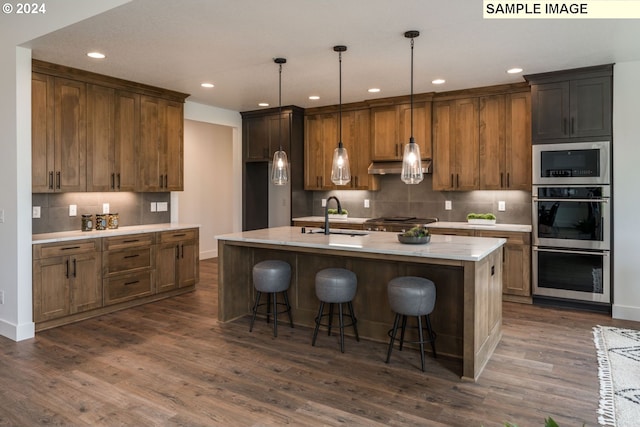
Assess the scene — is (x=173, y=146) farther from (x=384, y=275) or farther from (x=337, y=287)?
(x=384, y=275)

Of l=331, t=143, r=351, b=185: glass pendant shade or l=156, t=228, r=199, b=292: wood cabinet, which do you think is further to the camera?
l=156, t=228, r=199, b=292: wood cabinet

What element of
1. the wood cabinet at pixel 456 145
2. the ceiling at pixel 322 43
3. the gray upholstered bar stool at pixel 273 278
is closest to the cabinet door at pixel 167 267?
the gray upholstered bar stool at pixel 273 278

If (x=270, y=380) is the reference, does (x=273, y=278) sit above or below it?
above

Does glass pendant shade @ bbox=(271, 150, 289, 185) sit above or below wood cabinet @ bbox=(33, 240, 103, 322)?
above

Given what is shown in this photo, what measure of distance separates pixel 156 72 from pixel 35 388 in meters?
3.25

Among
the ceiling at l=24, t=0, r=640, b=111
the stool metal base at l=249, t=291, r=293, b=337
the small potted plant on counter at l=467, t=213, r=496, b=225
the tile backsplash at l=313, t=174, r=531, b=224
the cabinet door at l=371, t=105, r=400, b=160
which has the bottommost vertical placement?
the stool metal base at l=249, t=291, r=293, b=337

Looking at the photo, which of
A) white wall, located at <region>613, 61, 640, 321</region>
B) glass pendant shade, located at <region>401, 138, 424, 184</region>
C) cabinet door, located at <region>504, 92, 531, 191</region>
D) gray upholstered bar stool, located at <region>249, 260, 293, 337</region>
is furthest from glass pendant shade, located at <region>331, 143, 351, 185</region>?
white wall, located at <region>613, 61, 640, 321</region>

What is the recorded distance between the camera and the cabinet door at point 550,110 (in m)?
4.73

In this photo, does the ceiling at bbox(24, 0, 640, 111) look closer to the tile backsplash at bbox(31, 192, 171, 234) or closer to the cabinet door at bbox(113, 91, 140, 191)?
the cabinet door at bbox(113, 91, 140, 191)

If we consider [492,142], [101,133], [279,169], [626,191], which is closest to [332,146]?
[492,142]

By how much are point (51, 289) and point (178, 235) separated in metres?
1.56

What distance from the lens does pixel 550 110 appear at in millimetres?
4805

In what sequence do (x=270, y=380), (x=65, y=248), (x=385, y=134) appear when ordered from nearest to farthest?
(x=270, y=380), (x=65, y=248), (x=385, y=134)

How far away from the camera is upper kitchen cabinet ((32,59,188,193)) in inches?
168
